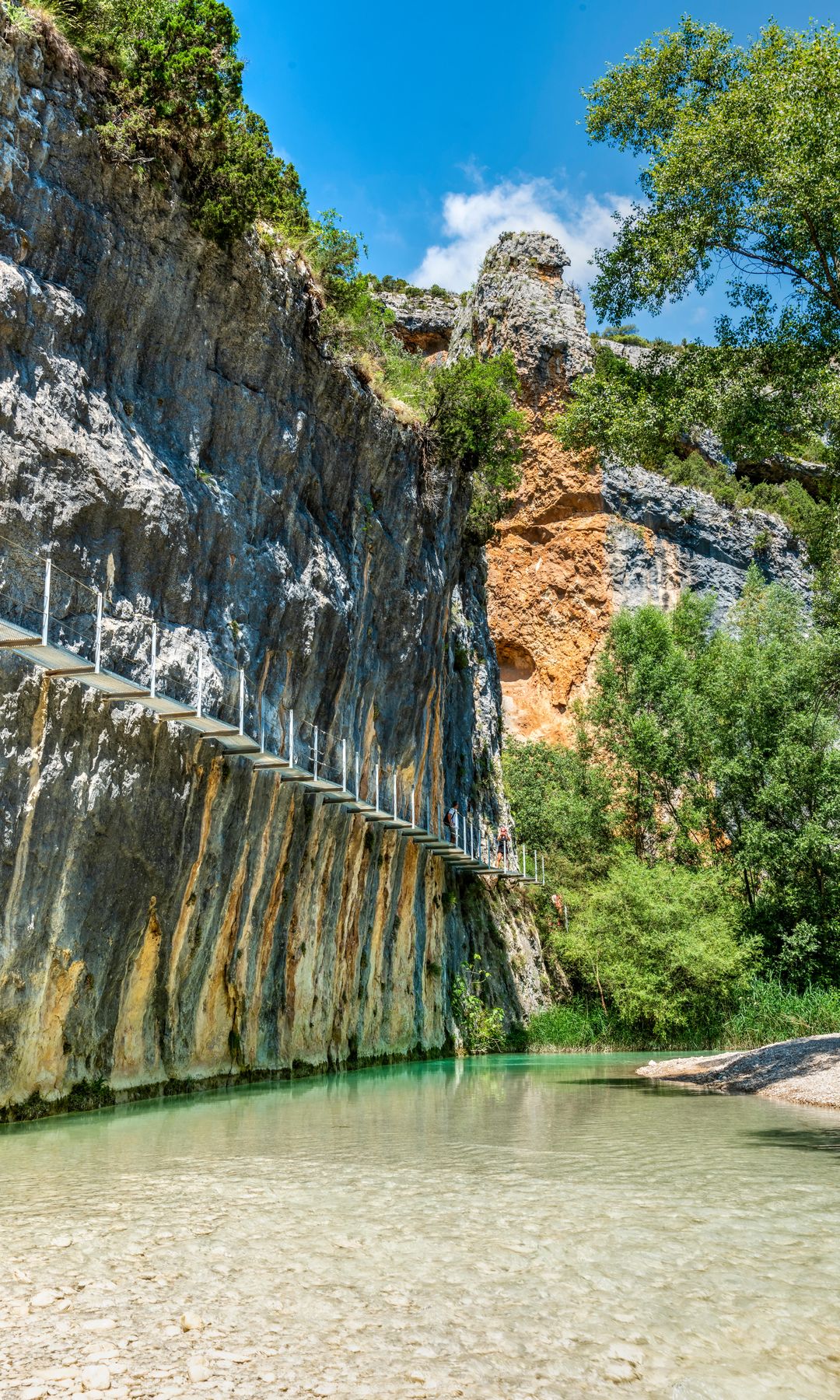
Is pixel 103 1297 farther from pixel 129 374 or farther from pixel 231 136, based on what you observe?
pixel 231 136

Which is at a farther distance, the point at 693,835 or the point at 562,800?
the point at 562,800

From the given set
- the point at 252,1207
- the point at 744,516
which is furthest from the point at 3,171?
the point at 744,516

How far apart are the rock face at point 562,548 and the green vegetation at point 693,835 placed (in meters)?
2.80

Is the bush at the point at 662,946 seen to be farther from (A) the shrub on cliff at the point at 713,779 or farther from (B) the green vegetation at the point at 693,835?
(A) the shrub on cliff at the point at 713,779

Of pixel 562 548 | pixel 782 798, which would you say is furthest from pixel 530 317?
pixel 782 798

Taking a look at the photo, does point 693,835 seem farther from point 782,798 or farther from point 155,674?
point 155,674

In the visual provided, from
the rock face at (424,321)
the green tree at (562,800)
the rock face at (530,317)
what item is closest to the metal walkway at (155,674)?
the green tree at (562,800)

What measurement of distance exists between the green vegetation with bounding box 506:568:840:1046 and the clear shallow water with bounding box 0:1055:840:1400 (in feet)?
52.3

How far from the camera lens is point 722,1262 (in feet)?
18.5

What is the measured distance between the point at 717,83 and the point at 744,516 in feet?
114

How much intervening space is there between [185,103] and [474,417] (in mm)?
12443

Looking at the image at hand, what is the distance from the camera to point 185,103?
16000 millimetres

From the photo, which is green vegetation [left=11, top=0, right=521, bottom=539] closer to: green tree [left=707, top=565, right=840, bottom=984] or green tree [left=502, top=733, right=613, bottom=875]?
green tree [left=707, top=565, right=840, bottom=984]

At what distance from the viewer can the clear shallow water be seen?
423 cm
